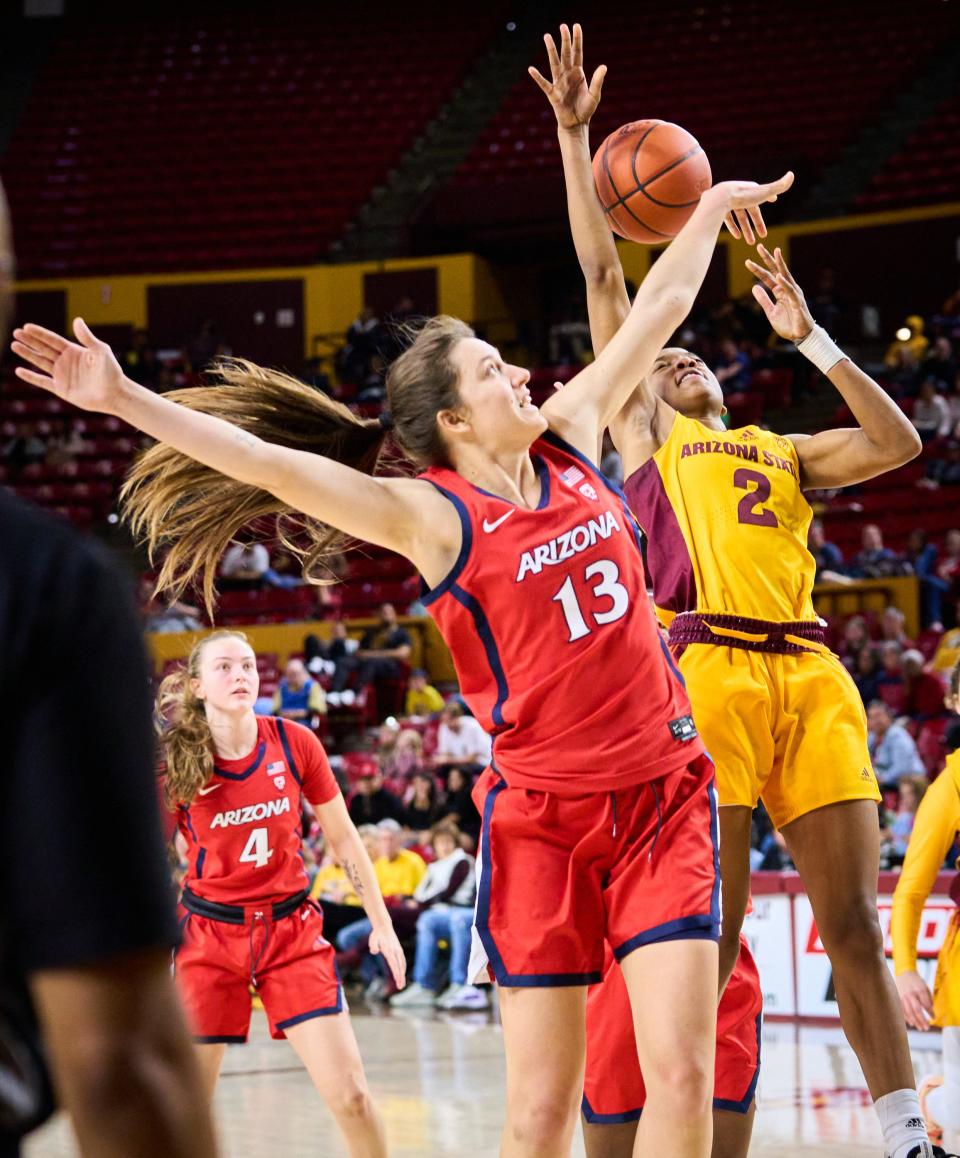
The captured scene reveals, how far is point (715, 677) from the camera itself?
14.7 feet

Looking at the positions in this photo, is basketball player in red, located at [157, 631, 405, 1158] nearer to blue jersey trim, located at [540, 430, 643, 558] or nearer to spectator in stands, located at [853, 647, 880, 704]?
blue jersey trim, located at [540, 430, 643, 558]

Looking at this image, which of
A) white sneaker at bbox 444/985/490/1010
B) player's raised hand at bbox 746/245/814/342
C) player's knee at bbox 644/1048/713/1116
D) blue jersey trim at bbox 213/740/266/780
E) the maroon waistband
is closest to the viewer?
player's knee at bbox 644/1048/713/1116

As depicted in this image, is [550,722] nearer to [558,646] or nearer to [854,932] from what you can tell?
[558,646]

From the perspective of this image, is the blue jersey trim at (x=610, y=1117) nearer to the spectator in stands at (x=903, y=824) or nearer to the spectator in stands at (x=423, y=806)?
the spectator in stands at (x=903, y=824)

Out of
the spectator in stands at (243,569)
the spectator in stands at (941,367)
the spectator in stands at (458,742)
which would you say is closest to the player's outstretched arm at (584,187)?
the spectator in stands at (458,742)

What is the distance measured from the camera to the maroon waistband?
4531mm

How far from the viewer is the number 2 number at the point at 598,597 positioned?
11.2ft

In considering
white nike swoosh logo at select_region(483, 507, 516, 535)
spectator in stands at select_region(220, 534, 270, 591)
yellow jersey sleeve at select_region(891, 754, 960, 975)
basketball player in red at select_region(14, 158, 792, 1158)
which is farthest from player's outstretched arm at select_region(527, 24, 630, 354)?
spectator in stands at select_region(220, 534, 270, 591)

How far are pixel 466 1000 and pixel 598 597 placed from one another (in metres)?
8.37

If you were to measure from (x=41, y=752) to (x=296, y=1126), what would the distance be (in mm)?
6300

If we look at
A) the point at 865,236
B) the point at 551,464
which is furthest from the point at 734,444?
the point at 865,236

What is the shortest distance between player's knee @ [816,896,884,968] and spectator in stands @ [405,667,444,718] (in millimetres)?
11013

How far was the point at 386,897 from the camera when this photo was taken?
1198 centimetres

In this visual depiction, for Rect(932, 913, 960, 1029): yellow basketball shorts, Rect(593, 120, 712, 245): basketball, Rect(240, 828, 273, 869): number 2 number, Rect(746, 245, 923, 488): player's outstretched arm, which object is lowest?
Rect(932, 913, 960, 1029): yellow basketball shorts
